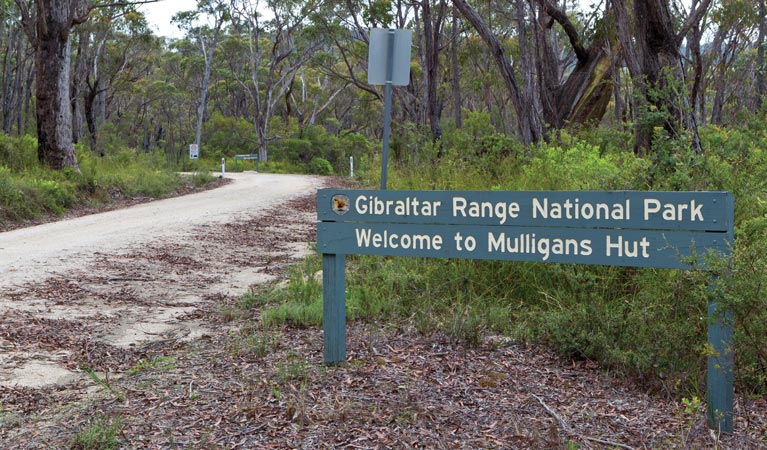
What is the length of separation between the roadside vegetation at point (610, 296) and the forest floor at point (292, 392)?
0.14m

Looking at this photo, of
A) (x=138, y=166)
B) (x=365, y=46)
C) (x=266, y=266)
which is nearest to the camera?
(x=266, y=266)

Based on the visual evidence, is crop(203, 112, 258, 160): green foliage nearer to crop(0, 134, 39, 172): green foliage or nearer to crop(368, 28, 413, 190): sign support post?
crop(0, 134, 39, 172): green foliage

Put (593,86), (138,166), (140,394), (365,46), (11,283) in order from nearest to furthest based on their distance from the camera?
(140,394), (11,283), (593,86), (138,166), (365,46)

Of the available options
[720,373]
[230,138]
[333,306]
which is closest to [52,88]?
[333,306]

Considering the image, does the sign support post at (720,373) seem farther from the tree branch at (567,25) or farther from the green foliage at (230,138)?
the green foliage at (230,138)

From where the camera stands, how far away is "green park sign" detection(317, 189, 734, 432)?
364cm

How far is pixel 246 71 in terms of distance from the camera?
49688 mm

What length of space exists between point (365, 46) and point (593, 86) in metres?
17.8

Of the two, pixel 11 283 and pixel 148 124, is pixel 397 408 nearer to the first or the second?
pixel 11 283

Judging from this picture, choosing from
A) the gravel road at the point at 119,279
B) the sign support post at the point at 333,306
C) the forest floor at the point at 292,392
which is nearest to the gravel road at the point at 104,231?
the gravel road at the point at 119,279

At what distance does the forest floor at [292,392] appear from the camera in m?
3.61

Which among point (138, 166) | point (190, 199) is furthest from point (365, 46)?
point (190, 199)

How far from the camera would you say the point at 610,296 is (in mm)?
5609

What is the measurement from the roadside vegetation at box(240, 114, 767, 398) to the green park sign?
0.66ft
